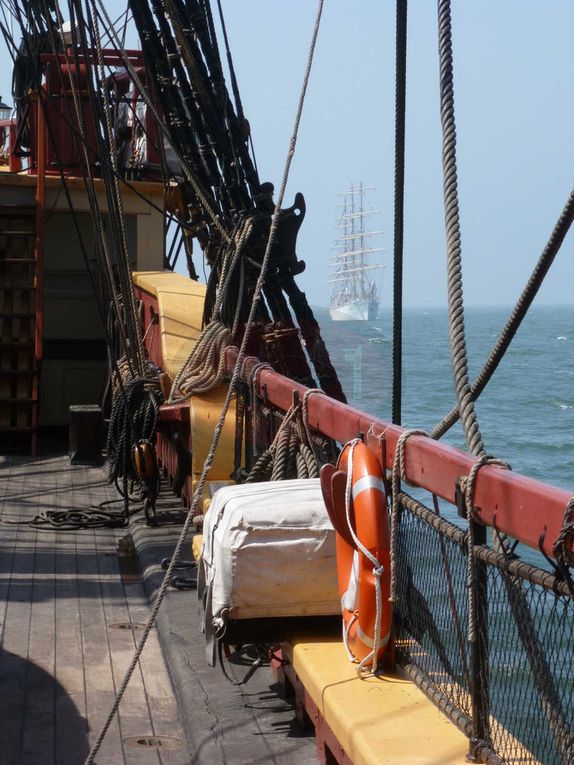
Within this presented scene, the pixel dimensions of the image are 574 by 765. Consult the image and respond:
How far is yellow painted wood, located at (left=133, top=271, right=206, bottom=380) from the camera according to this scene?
8.76 m

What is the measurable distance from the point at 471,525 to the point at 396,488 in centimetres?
68

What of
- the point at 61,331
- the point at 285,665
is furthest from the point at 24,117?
the point at 285,665

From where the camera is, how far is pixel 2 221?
12219mm

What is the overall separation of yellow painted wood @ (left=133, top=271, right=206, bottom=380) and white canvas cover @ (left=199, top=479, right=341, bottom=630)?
14.8ft

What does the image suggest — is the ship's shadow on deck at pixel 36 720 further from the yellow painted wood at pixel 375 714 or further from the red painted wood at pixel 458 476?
the red painted wood at pixel 458 476

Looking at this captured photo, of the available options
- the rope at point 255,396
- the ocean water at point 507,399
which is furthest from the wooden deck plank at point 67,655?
the ocean water at point 507,399

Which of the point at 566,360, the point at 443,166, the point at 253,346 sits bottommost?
the point at 566,360

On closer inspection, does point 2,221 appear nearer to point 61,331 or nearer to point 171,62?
point 61,331

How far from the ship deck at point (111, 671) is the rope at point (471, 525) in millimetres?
1339

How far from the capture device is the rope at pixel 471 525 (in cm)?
278

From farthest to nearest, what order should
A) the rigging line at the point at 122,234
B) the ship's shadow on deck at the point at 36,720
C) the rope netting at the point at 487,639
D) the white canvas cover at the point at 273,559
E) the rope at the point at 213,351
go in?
the rigging line at the point at 122,234
the rope at the point at 213,351
the ship's shadow on deck at the point at 36,720
the white canvas cover at the point at 273,559
the rope netting at the point at 487,639

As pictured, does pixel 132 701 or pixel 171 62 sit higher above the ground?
pixel 171 62

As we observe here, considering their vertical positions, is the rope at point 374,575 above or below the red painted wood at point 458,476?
below

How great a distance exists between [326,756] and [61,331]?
31.0 ft
